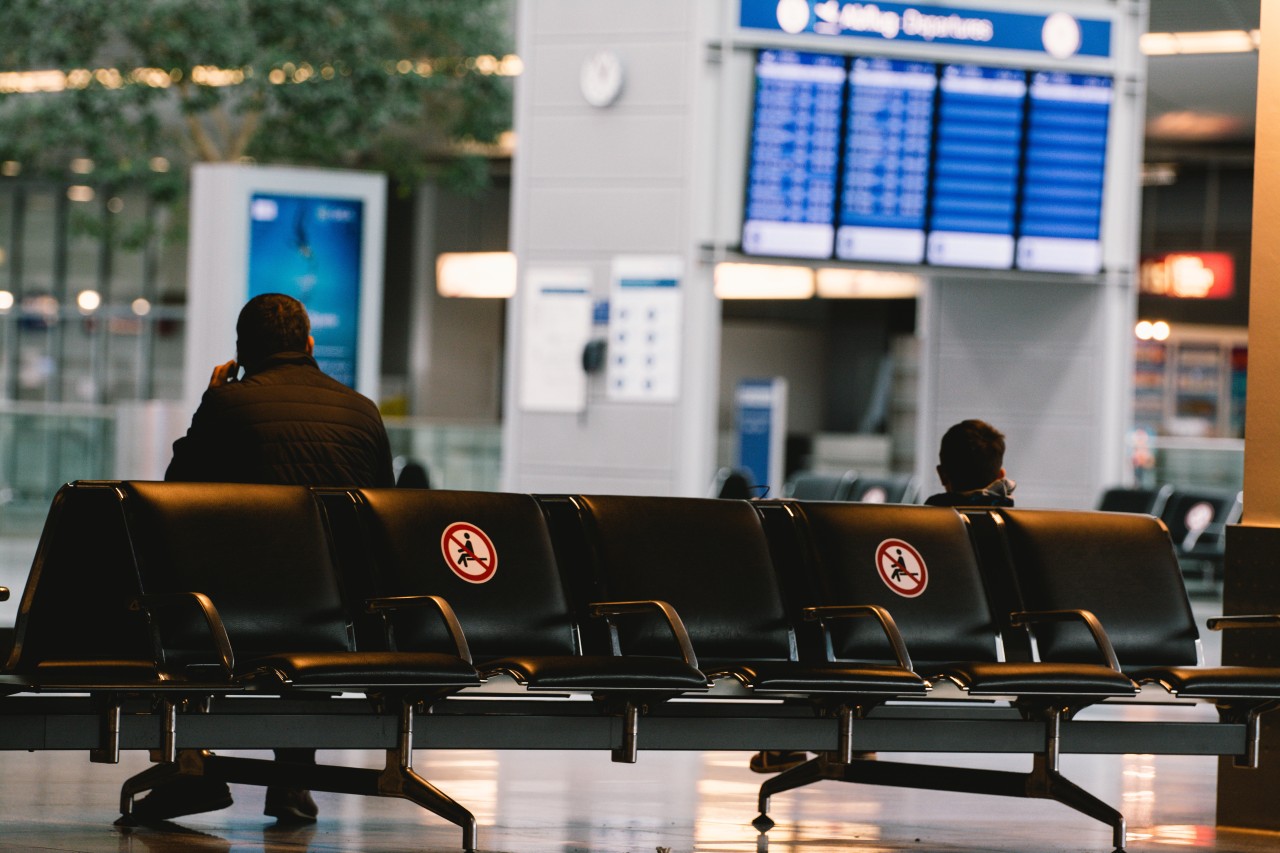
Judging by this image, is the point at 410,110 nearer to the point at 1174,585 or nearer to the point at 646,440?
the point at 646,440

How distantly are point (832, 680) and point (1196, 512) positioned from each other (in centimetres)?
1239

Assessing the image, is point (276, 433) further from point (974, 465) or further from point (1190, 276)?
point (1190, 276)

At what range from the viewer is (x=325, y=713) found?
4762mm

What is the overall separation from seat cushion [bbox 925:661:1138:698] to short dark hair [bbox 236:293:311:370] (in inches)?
74.3

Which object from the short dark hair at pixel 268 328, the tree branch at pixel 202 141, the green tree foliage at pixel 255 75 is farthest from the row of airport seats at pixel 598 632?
the tree branch at pixel 202 141

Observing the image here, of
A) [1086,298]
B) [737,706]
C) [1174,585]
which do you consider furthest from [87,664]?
[1086,298]

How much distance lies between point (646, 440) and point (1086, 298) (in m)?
2.93

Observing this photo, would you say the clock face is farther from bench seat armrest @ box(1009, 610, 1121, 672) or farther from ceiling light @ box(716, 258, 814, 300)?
ceiling light @ box(716, 258, 814, 300)

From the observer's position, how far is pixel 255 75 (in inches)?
825

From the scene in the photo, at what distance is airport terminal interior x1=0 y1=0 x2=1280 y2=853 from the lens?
224 inches

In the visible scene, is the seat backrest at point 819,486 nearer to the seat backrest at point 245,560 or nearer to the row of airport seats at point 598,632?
the row of airport seats at point 598,632

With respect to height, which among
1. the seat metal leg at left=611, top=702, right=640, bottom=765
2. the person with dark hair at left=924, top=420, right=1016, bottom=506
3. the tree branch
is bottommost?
the seat metal leg at left=611, top=702, right=640, bottom=765

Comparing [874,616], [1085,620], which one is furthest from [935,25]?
[874,616]

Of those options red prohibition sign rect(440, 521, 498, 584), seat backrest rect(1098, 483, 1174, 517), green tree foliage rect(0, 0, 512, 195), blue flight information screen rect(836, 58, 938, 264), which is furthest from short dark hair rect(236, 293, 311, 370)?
green tree foliage rect(0, 0, 512, 195)
